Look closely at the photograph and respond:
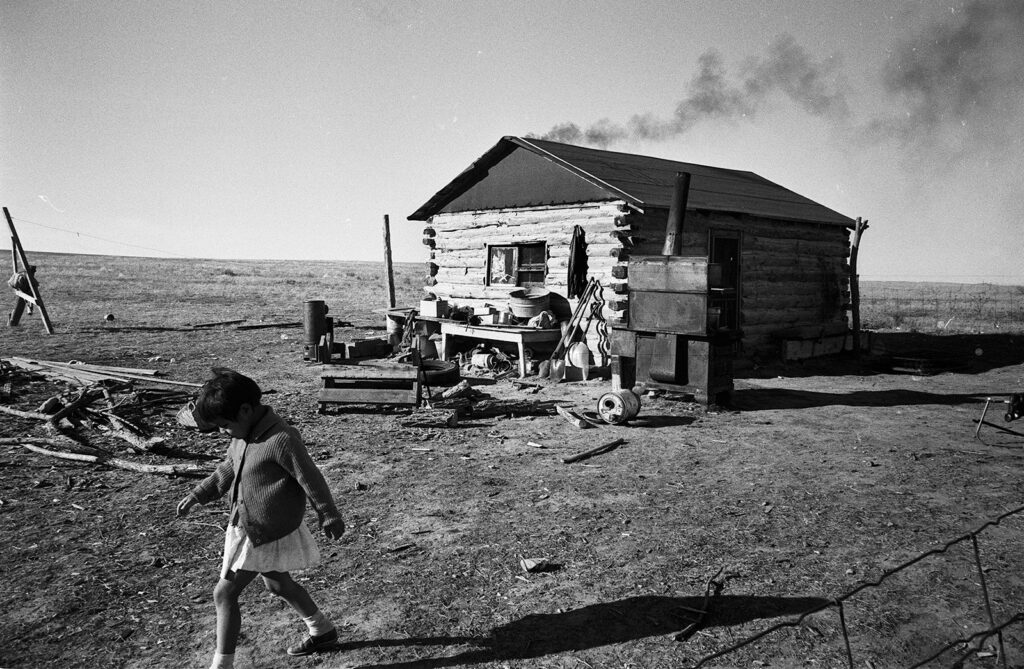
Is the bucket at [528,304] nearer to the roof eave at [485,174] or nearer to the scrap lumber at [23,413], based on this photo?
the roof eave at [485,174]

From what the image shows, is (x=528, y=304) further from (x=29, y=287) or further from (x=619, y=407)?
(x=29, y=287)

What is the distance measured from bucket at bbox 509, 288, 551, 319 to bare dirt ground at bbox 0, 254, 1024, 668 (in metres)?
3.57

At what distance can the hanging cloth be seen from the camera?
13.8 m

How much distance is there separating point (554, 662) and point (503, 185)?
13.0 meters

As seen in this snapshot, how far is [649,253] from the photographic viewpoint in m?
13.5

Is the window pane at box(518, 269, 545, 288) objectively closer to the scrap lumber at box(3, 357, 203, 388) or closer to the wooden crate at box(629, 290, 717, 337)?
the wooden crate at box(629, 290, 717, 337)

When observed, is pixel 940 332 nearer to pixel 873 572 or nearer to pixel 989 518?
pixel 989 518

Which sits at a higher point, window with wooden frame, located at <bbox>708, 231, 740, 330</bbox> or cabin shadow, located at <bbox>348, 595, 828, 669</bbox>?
window with wooden frame, located at <bbox>708, 231, 740, 330</bbox>

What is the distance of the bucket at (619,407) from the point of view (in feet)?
31.0

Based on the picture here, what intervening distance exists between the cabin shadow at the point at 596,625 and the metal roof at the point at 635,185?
936 centimetres

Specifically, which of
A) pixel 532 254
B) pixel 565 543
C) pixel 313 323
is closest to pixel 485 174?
pixel 532 254

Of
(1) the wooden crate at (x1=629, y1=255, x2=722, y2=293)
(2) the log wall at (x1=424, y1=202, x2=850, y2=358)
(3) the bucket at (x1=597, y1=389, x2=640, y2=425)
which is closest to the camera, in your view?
(3) the bucket at (x1=597, y1=389, x2=640, y2=425)

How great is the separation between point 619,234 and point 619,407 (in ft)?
15.6

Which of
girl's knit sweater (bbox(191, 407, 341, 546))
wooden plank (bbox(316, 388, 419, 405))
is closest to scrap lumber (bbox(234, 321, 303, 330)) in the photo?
wooden plank (bbox(316, 388, 419, 405))
